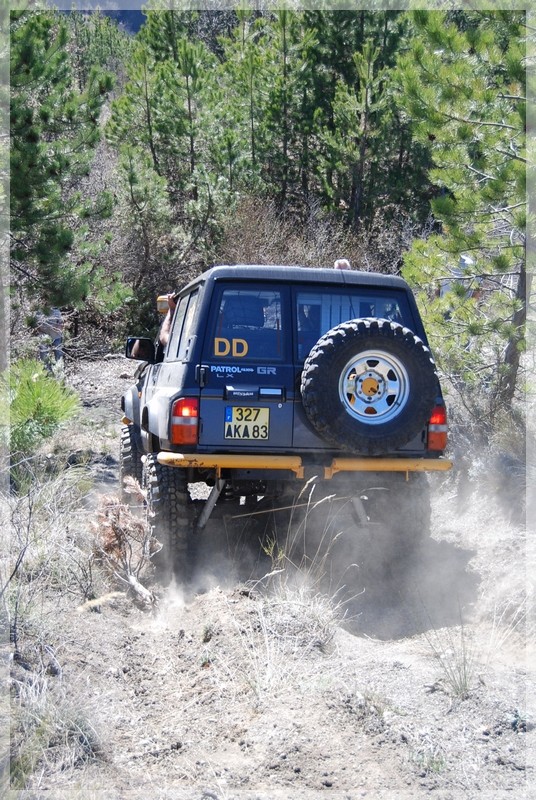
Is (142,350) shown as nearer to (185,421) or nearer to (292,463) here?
(185,421)

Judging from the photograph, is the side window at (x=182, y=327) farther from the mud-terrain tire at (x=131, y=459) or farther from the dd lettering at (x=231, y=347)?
the mud-terrain tire at (x=131, y=459)

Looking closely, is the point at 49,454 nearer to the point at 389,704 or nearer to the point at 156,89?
the point at 389,704

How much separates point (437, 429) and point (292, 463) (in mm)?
1083

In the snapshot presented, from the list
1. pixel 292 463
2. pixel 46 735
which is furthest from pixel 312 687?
pixel 292 463

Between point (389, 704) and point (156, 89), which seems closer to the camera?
point (389, 704)

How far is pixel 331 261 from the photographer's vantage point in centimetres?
1922

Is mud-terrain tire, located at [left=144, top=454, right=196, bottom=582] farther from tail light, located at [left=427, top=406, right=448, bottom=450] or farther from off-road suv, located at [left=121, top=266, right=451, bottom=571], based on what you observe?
tail light, located at [left=427, top=406, right=448, bottom=450]

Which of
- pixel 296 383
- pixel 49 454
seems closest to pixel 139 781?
pixel 296 383

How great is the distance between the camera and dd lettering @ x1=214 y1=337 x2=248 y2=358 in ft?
17.9

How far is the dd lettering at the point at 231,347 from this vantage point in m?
5.46

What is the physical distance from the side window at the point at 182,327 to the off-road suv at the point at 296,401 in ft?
0.21

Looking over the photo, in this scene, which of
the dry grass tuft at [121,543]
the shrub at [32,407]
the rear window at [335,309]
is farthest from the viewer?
the shrub at [32,407]

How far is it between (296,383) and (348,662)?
1.99 m

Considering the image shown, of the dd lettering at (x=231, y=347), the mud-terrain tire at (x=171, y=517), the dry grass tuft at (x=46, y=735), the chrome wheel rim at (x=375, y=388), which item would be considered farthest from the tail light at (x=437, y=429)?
the dry grass tuft at (x=46, y=735)
